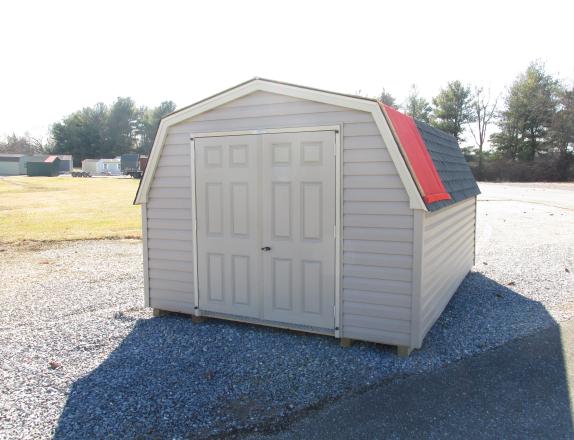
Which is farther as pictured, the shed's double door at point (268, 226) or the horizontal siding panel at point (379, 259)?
the shed's double door at point (268, 226)

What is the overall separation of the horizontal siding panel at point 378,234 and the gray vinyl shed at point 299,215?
10mm

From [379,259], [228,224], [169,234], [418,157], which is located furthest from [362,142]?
[169,234]

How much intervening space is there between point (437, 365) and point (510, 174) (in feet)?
143

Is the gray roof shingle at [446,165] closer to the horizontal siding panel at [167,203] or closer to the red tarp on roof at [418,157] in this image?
the red tarp on roof at [418,157]

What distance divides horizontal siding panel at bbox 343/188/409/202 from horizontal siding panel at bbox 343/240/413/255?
42 cm

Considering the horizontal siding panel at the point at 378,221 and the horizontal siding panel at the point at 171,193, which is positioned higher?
the horizontal siding panel at the point at 171,193

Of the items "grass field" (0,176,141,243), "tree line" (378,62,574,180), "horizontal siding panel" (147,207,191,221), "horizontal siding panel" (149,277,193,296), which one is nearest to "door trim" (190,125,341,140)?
"horizontal siding panel" (147,207,191,221)

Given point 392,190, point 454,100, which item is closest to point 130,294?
point 392,190

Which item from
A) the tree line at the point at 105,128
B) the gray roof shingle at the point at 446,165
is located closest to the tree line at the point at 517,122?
the tree line at the point at 105,128

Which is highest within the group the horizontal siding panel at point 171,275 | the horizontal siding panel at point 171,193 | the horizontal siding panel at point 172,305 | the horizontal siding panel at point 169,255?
the horizontal siding panel at point 171,193

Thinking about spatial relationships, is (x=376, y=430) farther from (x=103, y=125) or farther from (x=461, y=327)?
(x=103, y=125)

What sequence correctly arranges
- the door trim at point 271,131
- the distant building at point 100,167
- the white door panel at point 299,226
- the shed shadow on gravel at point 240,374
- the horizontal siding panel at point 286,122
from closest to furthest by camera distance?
the shed shadow on gravel at point 240,374, the horizontal siding panel at point 286,122, the door trim at point 271,131, the white door panel at point 299,226, the distant building at point 100,167

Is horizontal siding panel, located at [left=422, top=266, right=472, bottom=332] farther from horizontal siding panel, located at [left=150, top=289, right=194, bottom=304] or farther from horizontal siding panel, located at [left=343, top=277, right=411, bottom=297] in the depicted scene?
horizontal siding panel, located at [left=150, top=289, right=194, bottom=304]

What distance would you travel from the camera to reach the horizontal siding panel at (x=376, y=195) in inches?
175
